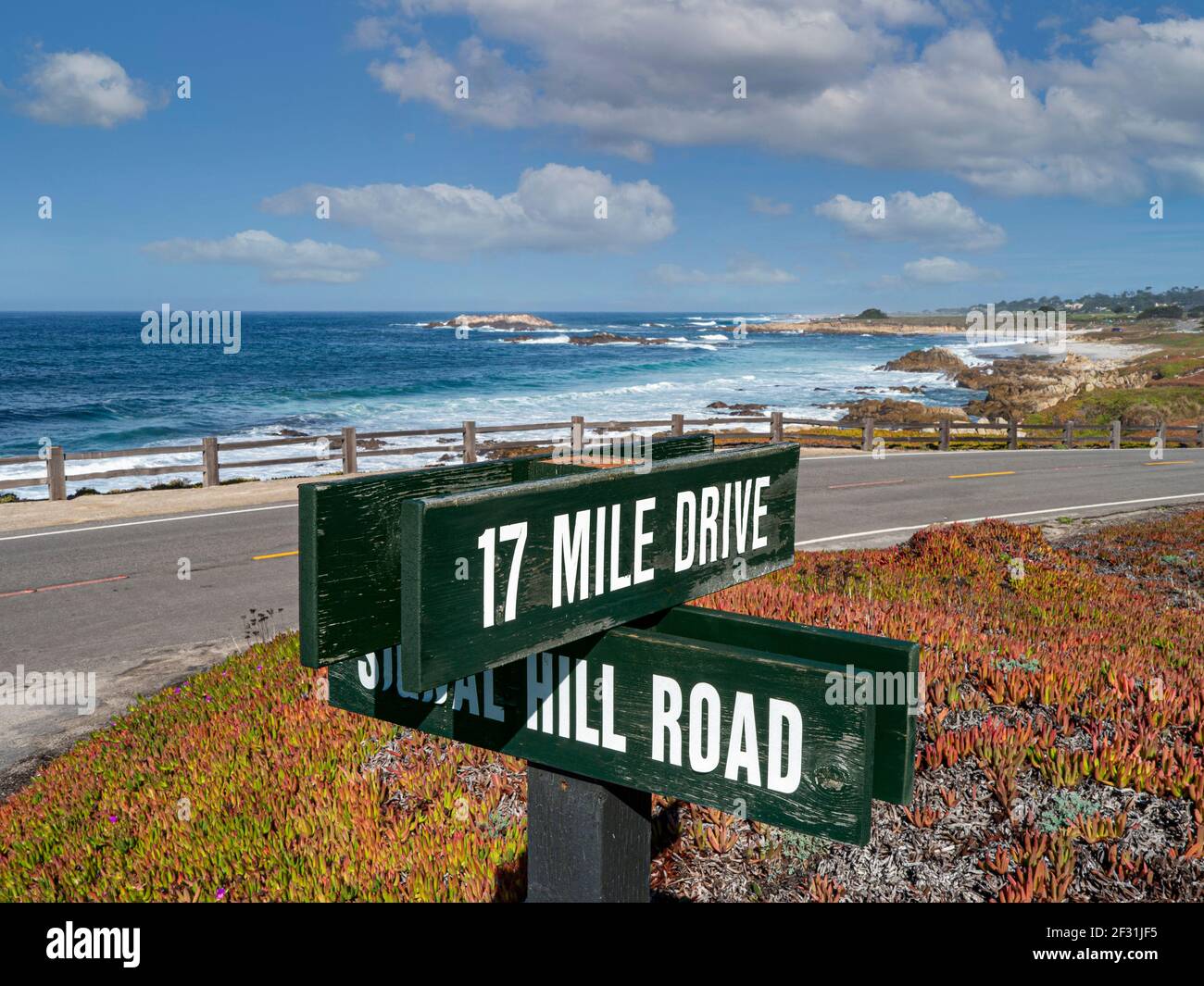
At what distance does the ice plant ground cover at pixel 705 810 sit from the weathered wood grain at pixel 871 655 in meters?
1.93

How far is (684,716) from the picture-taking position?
1.84 m

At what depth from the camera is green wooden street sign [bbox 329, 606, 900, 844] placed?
169 centimetres

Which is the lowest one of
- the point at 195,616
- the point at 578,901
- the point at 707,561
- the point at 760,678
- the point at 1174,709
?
the point at 195,616

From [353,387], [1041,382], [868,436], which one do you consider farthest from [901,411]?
[353,387]

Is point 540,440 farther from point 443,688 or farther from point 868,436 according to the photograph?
point 443,688

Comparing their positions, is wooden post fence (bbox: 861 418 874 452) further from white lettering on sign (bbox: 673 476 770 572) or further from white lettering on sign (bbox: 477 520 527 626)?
white lettering on sign (bbox: 477 520 527 626)

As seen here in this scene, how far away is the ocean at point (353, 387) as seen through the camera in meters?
43.8

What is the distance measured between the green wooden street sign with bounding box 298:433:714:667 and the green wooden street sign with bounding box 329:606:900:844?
0.13 metres

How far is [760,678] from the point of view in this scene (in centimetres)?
175
